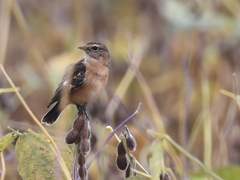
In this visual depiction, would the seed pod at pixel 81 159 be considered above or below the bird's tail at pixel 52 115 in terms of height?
above

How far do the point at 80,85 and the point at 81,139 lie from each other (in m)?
1.26

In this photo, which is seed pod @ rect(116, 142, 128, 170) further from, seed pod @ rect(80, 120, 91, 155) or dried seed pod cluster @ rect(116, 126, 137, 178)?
seed pod @ rect(80, 120, 91, 155)

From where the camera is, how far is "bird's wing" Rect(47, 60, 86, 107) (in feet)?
8.65

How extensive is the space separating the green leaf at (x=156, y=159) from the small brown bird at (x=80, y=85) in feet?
3.56

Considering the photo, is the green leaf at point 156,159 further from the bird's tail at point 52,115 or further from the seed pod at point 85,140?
the bird's tail at point 52,115

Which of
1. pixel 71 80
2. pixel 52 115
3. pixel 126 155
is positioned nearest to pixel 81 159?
pixel 126 155

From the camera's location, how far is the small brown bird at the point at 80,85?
2697 mm

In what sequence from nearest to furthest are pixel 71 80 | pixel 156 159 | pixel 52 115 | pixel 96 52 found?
pixel 156 159 < pixel 52 115 < pixel 71 80 < pixel 96 52

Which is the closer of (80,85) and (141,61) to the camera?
(80,85)

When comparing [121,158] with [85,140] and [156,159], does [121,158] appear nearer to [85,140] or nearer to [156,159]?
[85,140]

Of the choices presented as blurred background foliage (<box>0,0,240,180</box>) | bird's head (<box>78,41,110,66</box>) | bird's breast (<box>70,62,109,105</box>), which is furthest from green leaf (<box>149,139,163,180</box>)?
blurred background foliage (<box>0,0,240,180</box>)

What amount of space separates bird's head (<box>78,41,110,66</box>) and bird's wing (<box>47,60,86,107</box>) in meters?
0.34

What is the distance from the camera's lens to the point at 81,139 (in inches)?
70.5

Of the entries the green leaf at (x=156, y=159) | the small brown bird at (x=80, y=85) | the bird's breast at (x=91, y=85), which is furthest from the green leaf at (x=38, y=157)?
the bird's breast at (x=91, y=85)
